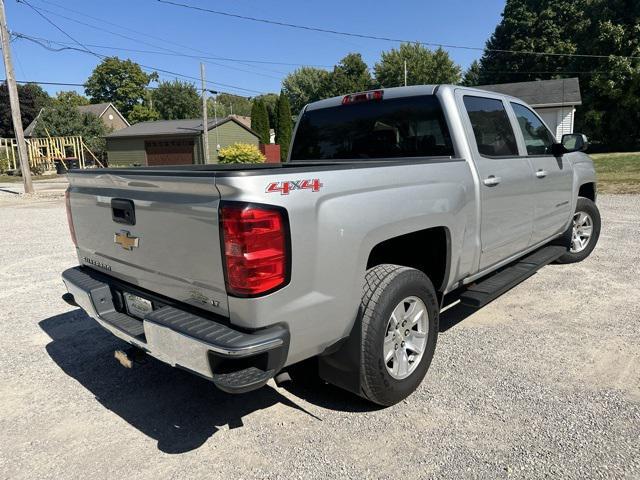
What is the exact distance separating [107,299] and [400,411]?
6.61 ft

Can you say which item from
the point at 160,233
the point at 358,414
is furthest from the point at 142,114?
the point at 358,414

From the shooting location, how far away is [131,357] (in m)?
2.92

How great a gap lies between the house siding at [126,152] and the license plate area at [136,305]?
125ft

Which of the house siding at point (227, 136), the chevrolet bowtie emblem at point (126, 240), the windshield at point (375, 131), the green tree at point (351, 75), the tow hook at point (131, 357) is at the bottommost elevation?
the tow hook at point (131, 357)

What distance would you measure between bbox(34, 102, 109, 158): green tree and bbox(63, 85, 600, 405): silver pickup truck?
4116 centimetres

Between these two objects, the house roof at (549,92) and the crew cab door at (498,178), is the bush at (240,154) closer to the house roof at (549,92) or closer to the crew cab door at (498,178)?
the crew cab door at (498,178)

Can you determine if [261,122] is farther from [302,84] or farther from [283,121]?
[302,84]

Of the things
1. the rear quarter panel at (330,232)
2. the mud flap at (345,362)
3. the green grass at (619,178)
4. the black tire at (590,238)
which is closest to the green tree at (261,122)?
the green grass at (619,178)

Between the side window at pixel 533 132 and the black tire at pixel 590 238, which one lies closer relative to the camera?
the side window at pixel 533 132

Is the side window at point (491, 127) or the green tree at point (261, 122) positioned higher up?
the green tree at point (261, 122)

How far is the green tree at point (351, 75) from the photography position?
62000 mm

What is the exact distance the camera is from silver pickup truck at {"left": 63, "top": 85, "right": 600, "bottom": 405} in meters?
2.23

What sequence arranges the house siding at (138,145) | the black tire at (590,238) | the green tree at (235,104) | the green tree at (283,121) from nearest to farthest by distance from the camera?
1. the black tire at (590,238)
2. the green tree at (283,121)
3. the house siding at (138,145)
4. the green tree at (235,104)

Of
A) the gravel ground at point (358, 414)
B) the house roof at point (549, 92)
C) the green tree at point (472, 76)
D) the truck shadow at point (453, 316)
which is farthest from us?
the green tree at point (472, 76)
